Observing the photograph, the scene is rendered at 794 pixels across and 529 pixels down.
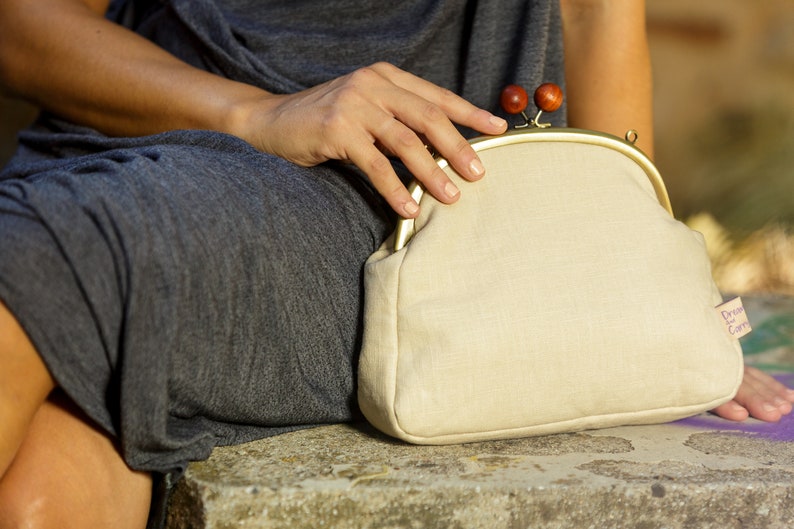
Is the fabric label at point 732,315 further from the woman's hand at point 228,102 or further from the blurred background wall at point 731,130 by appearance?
the blurred background wall at point 731,130

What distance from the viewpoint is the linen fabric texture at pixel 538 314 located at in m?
0.89

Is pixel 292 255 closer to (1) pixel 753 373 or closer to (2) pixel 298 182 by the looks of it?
(2) pixel 298 182

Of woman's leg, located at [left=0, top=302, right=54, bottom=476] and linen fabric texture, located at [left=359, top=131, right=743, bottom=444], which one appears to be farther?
linen fabric texture, located at [left=359, top=131, right=743, bottom=444]

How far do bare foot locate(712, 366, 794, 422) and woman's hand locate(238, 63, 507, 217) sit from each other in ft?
1.63

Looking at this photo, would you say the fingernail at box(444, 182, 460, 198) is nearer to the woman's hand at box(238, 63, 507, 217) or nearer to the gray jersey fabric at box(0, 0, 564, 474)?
the woman's hand at box(238, 63, 507, 217)

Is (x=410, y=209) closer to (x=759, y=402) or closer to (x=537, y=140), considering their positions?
(x=537, y=140)

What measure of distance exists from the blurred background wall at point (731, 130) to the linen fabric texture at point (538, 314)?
1546 millimetres

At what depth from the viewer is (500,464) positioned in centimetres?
94

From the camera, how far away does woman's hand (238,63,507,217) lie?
942mm

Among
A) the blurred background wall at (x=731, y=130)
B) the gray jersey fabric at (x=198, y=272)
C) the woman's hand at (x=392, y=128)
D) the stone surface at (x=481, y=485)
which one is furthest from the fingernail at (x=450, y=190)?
the blurred background wall at (x=731, y=130)

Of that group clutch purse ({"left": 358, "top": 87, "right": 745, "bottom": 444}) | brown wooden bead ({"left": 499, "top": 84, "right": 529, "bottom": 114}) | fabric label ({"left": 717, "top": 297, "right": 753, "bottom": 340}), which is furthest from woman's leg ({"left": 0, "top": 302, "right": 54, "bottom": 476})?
fabric label ({"left": 717, "top": 297, "right": 753, "bottom": 340})

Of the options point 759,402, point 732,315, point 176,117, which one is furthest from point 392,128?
point 759,402

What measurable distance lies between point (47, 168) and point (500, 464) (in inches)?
23.7

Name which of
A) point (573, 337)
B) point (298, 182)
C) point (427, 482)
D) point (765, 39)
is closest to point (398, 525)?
point (427, 482)
